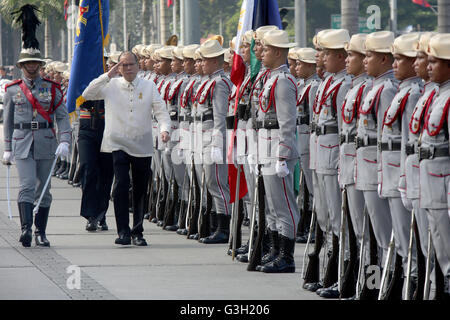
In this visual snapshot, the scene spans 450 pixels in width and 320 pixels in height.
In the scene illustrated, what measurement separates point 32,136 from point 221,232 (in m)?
2.30

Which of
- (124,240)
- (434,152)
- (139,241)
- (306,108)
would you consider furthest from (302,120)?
(434,152)

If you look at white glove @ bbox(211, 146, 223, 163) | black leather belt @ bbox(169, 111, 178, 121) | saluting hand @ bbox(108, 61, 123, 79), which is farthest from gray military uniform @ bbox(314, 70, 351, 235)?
black leather belt @ bbox(169, 111, 178, 121)

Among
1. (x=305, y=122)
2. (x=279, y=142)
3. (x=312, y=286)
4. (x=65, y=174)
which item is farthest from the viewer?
(x=65, y=174)

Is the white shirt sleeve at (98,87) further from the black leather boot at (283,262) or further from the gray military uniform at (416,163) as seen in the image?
the gray military uniform at (416,163)

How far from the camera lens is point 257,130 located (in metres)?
11.0

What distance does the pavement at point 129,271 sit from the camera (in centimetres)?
964

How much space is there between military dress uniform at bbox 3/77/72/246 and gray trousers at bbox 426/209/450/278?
557 centimetres

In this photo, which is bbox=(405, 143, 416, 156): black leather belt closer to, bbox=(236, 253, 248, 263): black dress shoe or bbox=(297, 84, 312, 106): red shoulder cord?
bbox=(236, 253, 248, 263): black dress shoe

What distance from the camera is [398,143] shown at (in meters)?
8.54

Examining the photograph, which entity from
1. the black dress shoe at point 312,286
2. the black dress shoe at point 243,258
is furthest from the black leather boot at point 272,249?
the black dress shoe at point 312,286

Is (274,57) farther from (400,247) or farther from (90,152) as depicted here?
(90,152)

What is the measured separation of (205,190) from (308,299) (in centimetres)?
428

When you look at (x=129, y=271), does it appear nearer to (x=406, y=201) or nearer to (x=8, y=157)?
(x=8, y=157)

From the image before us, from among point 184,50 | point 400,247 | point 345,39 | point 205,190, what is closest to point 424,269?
point 400,247
